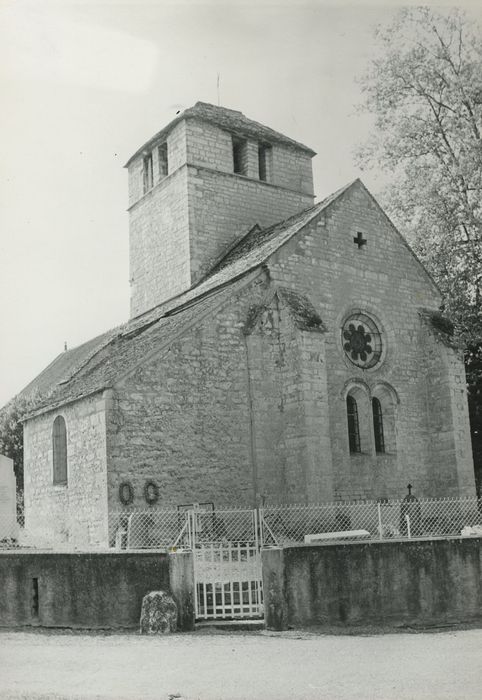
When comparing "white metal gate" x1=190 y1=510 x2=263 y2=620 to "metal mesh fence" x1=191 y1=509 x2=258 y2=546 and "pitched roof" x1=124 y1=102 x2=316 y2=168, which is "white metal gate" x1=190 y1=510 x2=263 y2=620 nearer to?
"metal mesh fence" x1=191 y1=509 x2=258 y2=546

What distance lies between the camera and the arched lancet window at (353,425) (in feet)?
66.1

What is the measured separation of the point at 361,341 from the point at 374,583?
394 inches

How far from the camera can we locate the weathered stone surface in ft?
36.6

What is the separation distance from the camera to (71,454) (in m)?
18.5

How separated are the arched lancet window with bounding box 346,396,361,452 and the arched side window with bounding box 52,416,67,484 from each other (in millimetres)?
7385

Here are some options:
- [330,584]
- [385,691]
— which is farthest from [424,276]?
[385,691]

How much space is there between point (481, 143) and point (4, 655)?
16773 millimetres

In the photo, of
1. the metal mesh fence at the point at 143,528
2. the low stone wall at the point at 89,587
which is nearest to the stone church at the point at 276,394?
the metal mesh fence at the point at 143,528

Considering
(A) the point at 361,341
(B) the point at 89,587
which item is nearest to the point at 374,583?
(B) the point at 89,587

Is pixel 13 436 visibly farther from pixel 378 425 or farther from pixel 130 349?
pixel 378 425

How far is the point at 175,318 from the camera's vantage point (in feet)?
67.4

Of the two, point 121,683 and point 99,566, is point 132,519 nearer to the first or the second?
point 99,566

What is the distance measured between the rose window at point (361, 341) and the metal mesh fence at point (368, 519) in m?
3.88

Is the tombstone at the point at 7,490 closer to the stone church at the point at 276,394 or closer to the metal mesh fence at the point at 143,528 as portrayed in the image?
the stone church at the point at 276,394
